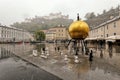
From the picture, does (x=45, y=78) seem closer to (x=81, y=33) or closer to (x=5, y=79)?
(x=5, y=79)

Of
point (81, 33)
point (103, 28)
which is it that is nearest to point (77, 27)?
point (81, 33)

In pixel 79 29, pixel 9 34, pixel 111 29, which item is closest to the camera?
pixel 79 29

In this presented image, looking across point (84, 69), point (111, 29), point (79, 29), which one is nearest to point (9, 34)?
point (111, 29)

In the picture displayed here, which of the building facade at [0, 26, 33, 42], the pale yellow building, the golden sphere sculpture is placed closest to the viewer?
the golden sphere sculpture

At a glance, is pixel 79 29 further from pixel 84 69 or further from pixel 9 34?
pixel 9 34

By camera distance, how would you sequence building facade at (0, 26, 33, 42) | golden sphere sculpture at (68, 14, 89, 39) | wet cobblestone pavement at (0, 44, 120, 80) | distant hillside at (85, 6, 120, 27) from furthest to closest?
building facade at (0, 26, 33, 42) → distant hillside at (85, 6, 120, 27) → golden sphere sculpture at (68, 14, 89, 39) → wet cobblestone pavement at (0, 44, 120, 80)

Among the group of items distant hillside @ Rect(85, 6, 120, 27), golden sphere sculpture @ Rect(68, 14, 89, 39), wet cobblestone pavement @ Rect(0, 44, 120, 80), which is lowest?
wet cobblestone pavement @ Rect(0, 44, 120, 80)

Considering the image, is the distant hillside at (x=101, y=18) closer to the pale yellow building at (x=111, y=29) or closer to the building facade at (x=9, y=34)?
the pale yellow building at (x=111, y=29)

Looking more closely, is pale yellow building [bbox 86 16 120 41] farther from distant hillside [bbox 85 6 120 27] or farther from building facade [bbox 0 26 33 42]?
building facade [bbox 0 26 33 42]

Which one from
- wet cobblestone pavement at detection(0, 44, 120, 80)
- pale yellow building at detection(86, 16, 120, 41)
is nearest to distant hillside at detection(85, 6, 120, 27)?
pale yellow building at detection(86, 16, 120, 41)

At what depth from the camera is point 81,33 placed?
29.5 metres

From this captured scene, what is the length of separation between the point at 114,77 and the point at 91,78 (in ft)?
5.96

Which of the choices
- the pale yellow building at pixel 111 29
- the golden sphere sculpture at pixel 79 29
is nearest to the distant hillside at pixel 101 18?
the pale yellow building at pixel 111 29

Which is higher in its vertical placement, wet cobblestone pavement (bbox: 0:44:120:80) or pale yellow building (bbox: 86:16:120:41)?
pale yellow building (bbox: 86:16:120:41)
